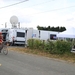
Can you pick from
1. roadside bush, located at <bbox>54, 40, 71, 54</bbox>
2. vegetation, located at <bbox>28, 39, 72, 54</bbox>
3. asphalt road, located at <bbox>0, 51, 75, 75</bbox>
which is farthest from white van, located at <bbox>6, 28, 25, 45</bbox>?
asphalt road, located at <bbox>0, 51, 75, 75</bbox>

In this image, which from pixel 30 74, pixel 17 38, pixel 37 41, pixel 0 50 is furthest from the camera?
pixel 17 38

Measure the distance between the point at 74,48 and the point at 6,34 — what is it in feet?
51.4

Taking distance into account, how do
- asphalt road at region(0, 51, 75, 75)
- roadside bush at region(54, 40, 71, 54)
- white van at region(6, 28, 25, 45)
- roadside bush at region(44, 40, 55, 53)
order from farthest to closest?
white van at region(6, 28, 25, 45), roadside bush at region(44, 40, 55, 53), roadside bush at region(54, 40, 71, 54), asphalt road at region(0, 51, 75, 75)

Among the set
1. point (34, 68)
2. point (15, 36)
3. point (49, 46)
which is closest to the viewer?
point (34, 68)

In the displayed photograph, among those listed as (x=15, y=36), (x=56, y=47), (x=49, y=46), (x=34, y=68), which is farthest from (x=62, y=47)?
(x=15, y=36)

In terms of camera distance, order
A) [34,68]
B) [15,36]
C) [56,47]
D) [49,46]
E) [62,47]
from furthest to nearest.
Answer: [15,36] → [49,46] → [56,47] → [62,47] → [34,68]

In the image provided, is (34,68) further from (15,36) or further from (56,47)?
(15,36)

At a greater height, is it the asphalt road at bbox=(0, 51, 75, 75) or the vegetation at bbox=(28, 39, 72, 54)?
the vegetation at bbox=(28, 39, 72, 54)

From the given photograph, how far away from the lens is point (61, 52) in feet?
66.7

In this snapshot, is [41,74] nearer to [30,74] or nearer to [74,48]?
[30,74]

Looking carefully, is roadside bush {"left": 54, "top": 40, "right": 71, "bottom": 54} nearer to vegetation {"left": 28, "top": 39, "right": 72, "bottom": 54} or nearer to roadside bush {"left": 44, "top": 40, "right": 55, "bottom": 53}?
vegetation {"left": 28, "top": 39, "right": 72, "bottom": 54}

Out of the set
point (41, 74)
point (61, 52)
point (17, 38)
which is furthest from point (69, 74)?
point (17, 38)

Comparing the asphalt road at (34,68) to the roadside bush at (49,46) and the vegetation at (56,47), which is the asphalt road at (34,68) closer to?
the vegetation at (56,47)

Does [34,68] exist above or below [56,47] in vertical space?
below
